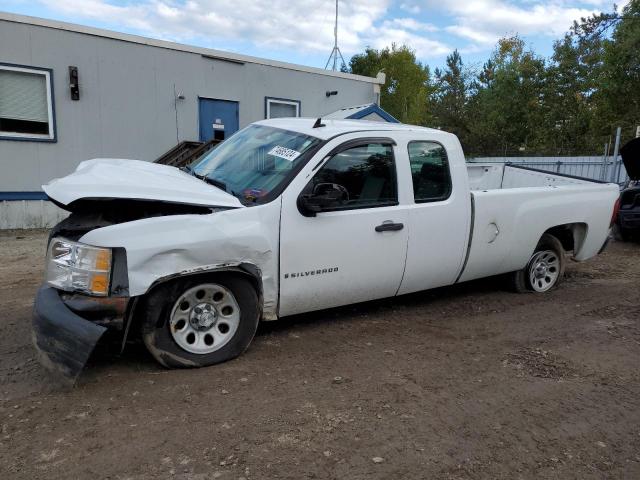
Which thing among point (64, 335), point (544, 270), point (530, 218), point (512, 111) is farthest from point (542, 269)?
point (512, 111)

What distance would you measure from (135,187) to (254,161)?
117 cm

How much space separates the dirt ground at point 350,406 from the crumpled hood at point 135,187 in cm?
122

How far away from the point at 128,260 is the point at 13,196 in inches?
321

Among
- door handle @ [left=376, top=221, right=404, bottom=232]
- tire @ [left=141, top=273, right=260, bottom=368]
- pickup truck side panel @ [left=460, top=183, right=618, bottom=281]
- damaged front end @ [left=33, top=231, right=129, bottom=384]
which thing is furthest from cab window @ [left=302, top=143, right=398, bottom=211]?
damaged front end @ [left=33, top=231, right=129, bottom=384]

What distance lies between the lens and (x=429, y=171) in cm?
462

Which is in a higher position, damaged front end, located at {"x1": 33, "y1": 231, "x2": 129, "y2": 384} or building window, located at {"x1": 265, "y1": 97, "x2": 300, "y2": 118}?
building window, located at {"x1": 265, "y1": 97, "x2": 300, "y2": 118}

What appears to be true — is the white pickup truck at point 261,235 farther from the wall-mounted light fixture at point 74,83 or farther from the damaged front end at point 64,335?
the wall-mounted light fixture at point 74,83

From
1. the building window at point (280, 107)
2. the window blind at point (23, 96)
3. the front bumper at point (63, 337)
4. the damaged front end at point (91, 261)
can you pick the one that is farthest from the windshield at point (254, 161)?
the building window at point (280, 107)

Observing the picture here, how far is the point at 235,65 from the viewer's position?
38.8 ft

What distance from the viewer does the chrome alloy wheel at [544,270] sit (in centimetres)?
579

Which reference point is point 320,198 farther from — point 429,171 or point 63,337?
point 63,337

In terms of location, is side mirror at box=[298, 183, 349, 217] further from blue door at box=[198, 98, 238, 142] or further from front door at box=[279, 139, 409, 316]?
blue door at box=[198, 98, 238, 142]

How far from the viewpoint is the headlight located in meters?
3.11

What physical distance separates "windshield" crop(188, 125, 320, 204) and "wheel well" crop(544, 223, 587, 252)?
3.42 metres
